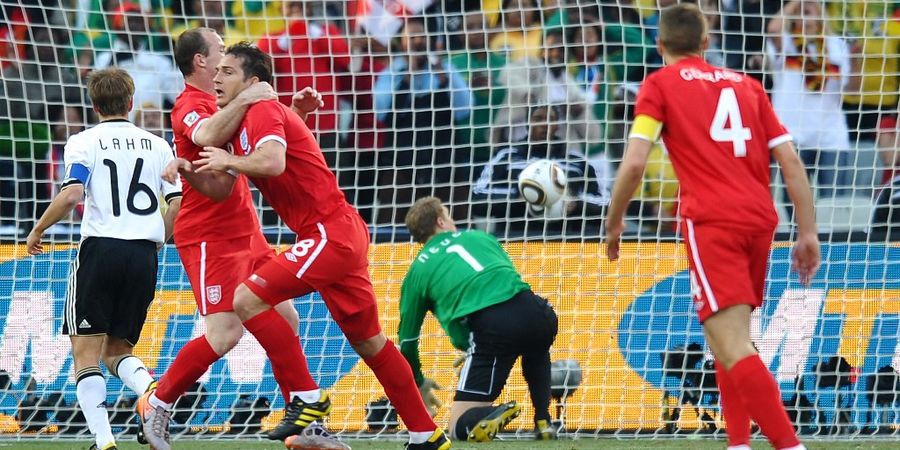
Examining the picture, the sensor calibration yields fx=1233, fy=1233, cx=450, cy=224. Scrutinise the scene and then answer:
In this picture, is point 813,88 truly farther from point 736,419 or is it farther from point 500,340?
point 736,419

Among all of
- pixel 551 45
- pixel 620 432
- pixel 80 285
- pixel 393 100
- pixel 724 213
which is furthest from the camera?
pixel 393 100

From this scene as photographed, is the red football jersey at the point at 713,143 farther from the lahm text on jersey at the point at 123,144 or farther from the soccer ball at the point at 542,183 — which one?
the soccer ball at the point at 542,183

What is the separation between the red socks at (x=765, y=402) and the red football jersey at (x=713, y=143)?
520 millimetres

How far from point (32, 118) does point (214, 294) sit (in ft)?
14.1

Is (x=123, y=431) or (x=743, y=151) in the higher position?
(x=743, y=151)

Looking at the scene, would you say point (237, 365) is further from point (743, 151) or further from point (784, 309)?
point (743, 151)

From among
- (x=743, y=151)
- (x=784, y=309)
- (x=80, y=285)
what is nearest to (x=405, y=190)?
(x=784, y=309)

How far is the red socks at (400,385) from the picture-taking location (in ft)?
18.0

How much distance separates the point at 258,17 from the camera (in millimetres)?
9000

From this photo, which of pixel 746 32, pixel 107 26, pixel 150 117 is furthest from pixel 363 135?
pixel 746 32

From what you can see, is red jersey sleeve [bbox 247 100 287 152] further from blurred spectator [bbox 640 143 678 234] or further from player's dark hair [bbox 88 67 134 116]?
blurred spectator [bbox 640 143 678 234]

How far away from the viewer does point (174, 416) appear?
777 centimetres

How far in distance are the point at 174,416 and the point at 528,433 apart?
87.7 inches

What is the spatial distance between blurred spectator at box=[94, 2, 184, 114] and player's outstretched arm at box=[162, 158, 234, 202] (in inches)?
156
